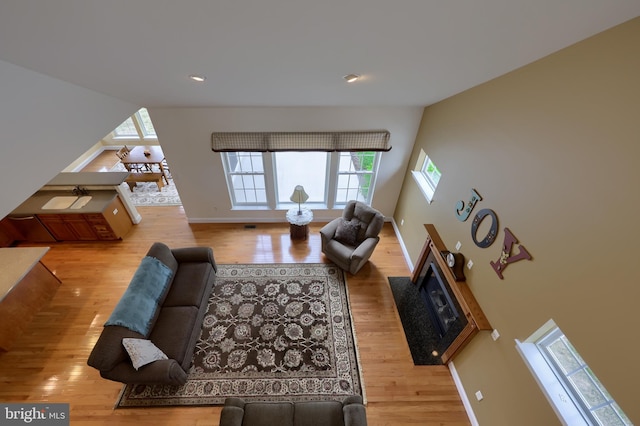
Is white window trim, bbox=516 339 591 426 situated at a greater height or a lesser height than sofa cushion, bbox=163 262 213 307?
lesser

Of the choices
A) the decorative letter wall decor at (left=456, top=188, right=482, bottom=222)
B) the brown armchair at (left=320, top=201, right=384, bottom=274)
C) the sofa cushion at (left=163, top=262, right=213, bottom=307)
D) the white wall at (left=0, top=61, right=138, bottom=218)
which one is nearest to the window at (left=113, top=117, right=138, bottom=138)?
the sofa cushion at (left=163, top=262, right=213, bottom=307)

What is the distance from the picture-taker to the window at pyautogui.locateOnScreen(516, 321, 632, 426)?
183 centimetres

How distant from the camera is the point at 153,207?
6.17m

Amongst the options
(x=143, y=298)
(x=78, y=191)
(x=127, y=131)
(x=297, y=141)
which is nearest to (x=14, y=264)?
(x=78, y=191)

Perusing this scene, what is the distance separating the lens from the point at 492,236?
8.71 ft

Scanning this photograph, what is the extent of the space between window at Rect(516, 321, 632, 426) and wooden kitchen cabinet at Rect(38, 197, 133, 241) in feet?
21.7

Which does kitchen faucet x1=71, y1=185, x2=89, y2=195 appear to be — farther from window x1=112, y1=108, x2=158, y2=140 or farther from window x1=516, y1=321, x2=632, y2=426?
window x1=516, y1=321, x2=632, y2=426

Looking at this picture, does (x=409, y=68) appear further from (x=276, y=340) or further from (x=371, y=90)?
(x=276, y=340)

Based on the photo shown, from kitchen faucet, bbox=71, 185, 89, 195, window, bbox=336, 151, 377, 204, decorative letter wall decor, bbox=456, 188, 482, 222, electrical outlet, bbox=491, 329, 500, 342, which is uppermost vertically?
window, bbox=336, 151, 377, 204

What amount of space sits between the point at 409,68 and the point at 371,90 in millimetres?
933

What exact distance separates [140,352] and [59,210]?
148 inches

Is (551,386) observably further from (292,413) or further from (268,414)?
(268,414)

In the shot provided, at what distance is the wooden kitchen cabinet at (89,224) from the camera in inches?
188

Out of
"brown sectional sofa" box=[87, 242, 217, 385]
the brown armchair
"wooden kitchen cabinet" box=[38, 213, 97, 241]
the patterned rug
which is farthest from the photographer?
the patterned rug
